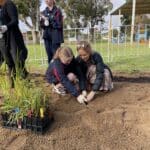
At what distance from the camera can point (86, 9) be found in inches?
1407

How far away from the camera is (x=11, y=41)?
4.95 meters

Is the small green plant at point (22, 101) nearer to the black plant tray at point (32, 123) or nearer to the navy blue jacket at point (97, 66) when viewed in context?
the black plant tray at point (32, 123)

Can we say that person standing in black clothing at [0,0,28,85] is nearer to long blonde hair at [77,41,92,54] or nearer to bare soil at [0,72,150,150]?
long blonde hair at [77,41,92,54]

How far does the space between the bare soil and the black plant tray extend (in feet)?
0.17

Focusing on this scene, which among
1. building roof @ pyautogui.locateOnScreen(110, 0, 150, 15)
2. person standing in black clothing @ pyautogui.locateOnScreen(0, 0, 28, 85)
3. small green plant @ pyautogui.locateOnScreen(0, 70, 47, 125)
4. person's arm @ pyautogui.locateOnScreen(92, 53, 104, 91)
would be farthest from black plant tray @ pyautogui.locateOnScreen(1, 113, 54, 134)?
building roof @ pyautogui.locateOnScreen(110, 0, 150, 15)

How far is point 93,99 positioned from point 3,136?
1.27 meters

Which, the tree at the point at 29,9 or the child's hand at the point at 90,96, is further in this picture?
the tree at the point at 29,9

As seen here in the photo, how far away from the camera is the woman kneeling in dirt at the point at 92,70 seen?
4.27 m

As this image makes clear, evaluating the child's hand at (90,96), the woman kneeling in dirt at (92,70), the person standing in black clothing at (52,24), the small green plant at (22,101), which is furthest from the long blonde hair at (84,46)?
the person standing in black clothing at (52,24)

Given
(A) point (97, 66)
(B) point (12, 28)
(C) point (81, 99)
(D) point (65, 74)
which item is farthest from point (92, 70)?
(B) point (12, 28)

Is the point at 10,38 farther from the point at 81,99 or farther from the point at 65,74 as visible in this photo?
the point at 81,99

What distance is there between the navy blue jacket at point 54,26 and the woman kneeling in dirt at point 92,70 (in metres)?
2.01

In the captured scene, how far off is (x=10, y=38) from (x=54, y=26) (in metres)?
1.69

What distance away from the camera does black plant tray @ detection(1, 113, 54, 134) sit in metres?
3.44
